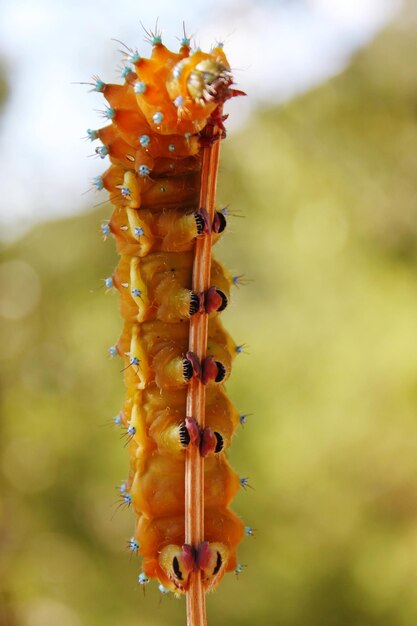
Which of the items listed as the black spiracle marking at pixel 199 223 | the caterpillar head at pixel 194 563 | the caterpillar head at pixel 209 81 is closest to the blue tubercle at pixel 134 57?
the caterpillar head at pixel 209 81

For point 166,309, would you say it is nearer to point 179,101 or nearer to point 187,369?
point 187,369

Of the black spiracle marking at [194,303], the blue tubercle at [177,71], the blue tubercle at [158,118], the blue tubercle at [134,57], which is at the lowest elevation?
the black spiracle marking at [194,303]

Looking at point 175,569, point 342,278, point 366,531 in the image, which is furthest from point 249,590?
point 175,569

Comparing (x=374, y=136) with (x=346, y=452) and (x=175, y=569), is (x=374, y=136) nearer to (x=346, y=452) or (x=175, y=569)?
(x=346, y=452)

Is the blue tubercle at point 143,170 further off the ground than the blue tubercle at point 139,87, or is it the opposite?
the blue tubercle at point 139,87

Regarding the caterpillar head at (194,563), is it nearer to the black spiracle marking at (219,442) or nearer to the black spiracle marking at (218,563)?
the black spiracle marking at (218,563)

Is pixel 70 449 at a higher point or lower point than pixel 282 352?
lower

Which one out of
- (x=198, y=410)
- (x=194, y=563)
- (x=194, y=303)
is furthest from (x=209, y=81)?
(x=194, y=563)

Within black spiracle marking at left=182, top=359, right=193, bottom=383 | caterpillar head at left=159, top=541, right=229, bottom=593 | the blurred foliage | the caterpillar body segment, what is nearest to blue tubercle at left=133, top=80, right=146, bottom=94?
the caterpillar body segment
